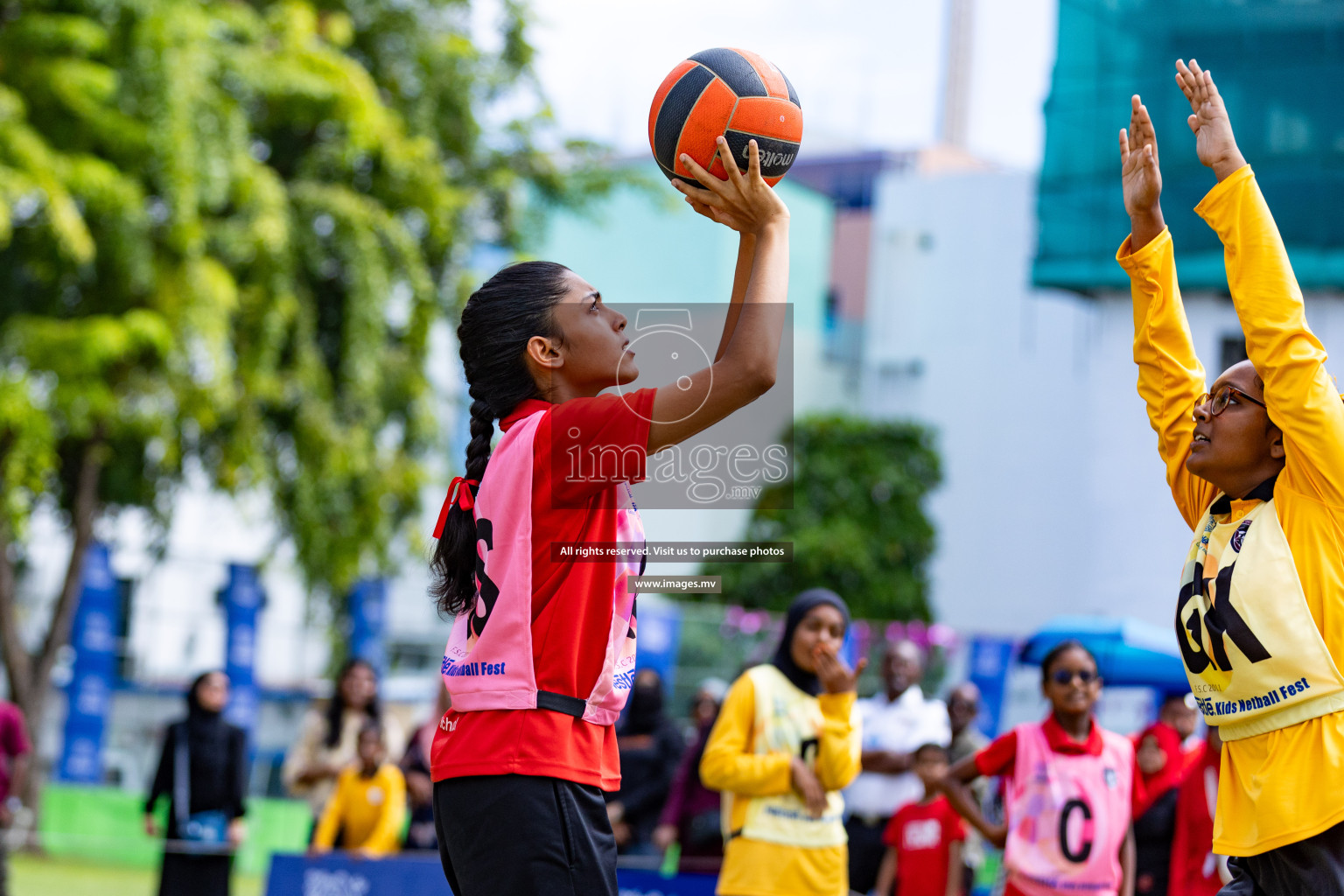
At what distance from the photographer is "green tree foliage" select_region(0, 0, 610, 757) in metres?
12.7

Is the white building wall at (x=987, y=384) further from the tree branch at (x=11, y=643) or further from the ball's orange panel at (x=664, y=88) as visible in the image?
the ball's orange panel at (x=664, y=88)

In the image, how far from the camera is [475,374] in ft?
10.8

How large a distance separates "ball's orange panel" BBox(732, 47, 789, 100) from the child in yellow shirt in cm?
593

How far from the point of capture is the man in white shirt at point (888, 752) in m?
8.50

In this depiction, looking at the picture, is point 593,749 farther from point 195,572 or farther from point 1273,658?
point 195,572

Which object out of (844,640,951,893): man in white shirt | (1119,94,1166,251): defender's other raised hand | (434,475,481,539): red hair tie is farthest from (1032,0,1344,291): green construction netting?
(434,475,481,539): red hair tie

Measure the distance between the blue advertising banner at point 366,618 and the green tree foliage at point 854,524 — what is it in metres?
12.5

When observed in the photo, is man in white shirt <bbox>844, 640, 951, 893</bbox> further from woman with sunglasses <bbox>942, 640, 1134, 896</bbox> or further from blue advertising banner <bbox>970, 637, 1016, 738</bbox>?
blue advertising banner <bbox>970, 637, 1016, 738</bbox>

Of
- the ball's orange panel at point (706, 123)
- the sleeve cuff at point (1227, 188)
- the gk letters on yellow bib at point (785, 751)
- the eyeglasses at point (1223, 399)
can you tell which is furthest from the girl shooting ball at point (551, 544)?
the gk letters on yellow bib at point (785, 751)

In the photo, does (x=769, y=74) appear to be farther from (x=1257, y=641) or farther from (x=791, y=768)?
(x=791, y=768)

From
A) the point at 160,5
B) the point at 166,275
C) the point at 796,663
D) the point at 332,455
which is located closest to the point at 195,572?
the point at 332,455

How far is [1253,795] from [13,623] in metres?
14.6

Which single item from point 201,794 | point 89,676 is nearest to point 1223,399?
point 201,794

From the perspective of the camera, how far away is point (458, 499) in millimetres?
3221
